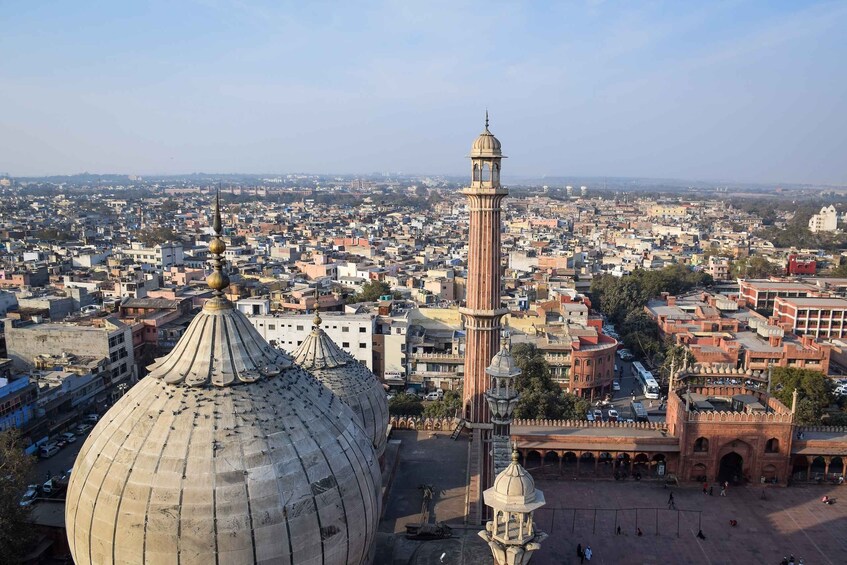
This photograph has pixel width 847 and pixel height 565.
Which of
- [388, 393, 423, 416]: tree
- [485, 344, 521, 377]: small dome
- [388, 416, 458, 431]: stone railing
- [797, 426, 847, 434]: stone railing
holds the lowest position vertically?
[388, 393, 423, 416]: tree

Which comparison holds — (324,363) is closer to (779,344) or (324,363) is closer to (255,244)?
(779,344)

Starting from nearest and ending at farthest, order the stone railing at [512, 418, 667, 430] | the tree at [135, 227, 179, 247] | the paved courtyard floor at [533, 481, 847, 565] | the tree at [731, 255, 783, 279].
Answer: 1. the paved courtyard floor at [533, 481, 847, 565]
2. the stone railing at [512, 418, 667, 430]
3. the tree at [731, 255, 783, 279]
4. the tree at [135, 227, 179, 247]

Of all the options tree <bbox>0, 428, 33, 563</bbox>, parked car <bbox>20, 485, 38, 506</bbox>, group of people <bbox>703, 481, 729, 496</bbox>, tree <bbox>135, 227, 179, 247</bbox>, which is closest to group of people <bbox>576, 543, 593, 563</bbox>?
group of people <bbox>703, 481, 729, 496</bbox>

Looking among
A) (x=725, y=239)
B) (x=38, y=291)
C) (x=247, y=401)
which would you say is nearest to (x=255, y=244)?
(x=38, y=291)

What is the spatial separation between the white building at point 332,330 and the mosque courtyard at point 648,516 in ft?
58.4

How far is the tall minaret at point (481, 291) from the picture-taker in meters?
25.9

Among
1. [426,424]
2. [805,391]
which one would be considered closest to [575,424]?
[426,424]

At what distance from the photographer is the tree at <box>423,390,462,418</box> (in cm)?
3284

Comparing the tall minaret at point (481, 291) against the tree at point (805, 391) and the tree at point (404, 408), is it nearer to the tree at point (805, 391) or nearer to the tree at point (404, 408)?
the tree at point (404, 408)

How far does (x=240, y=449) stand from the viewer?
11852 millimetres

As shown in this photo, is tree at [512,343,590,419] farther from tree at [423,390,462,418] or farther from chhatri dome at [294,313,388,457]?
chhatri dome at [294,313,388,457]

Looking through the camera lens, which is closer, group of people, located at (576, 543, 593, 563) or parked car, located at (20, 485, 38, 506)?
group of people, located at (576, 543, 593, 563)

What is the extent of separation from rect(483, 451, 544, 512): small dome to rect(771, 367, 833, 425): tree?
1030 inches

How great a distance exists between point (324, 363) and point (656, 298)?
51492 millimetres
